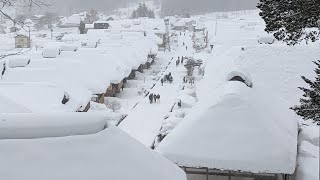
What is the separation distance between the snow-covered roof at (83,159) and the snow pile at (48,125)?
11 cm

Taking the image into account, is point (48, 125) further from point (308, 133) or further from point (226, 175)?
point (308, 133)

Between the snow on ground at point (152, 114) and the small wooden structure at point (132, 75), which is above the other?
the small wooden structure at point (132, 75)

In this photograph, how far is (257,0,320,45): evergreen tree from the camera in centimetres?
559

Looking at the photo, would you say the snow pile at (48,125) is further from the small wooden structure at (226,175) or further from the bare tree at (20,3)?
the small wooden structure at (226,175)

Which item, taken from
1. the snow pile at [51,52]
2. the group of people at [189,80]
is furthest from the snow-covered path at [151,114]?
the snow pile at [51,52]

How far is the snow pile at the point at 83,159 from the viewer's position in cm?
435

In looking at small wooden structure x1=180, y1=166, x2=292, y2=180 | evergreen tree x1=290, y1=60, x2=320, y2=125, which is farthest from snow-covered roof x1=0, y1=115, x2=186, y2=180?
small wooden structure x1=180, y1=166, x2=292, y2=180

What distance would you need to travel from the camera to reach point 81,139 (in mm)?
4805

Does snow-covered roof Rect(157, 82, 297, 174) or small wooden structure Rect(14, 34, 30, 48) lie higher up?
small wooden structure Rect(14, 34, 30, 48)

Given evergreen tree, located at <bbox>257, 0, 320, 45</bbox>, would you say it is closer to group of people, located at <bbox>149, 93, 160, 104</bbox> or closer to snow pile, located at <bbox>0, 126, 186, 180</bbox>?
snow pile, located at <bbox>0, 126, 186, 180</bbox>

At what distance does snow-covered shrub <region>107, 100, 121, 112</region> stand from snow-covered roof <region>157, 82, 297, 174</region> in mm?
17303

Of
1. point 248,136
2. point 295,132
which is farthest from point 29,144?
point 295,132

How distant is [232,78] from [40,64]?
20821 mm

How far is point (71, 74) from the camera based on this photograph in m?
26.1
